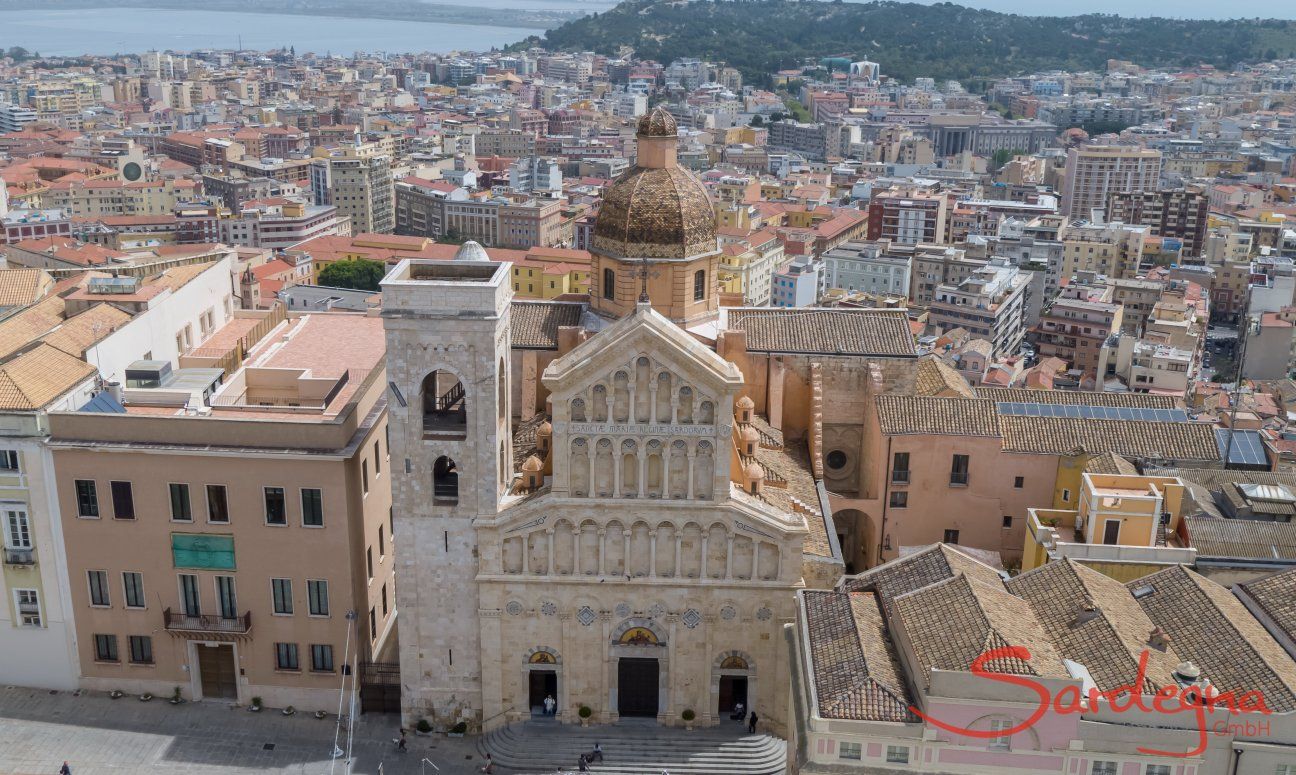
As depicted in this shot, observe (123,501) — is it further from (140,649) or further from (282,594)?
(282,594)

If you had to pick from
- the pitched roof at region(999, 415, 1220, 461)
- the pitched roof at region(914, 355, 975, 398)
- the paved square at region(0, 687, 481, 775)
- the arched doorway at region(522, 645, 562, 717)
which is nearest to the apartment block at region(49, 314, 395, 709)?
the paved square at region(0, 687, 481, 775)

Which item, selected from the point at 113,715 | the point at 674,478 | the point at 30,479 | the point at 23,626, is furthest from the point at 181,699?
the point at 674,478

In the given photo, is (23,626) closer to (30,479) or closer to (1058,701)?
(30,479)

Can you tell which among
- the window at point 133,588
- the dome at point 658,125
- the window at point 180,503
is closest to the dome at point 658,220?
the dome at point 658,125

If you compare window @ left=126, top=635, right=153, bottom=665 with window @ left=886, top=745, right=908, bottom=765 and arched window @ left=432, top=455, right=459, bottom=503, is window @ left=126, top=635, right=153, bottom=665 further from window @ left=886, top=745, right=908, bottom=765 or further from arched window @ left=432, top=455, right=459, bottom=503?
window @ left=886, top=745, right=908, bottom=765

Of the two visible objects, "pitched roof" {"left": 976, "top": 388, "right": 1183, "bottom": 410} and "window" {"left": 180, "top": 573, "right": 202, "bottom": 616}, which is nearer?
"window" {"left": 180, "top": 573, "right": 202, "bottom": 616}

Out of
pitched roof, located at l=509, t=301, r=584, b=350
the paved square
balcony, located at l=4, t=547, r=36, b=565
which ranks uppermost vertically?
pitched roof, located at l=509, t=301, r=584, b=350
